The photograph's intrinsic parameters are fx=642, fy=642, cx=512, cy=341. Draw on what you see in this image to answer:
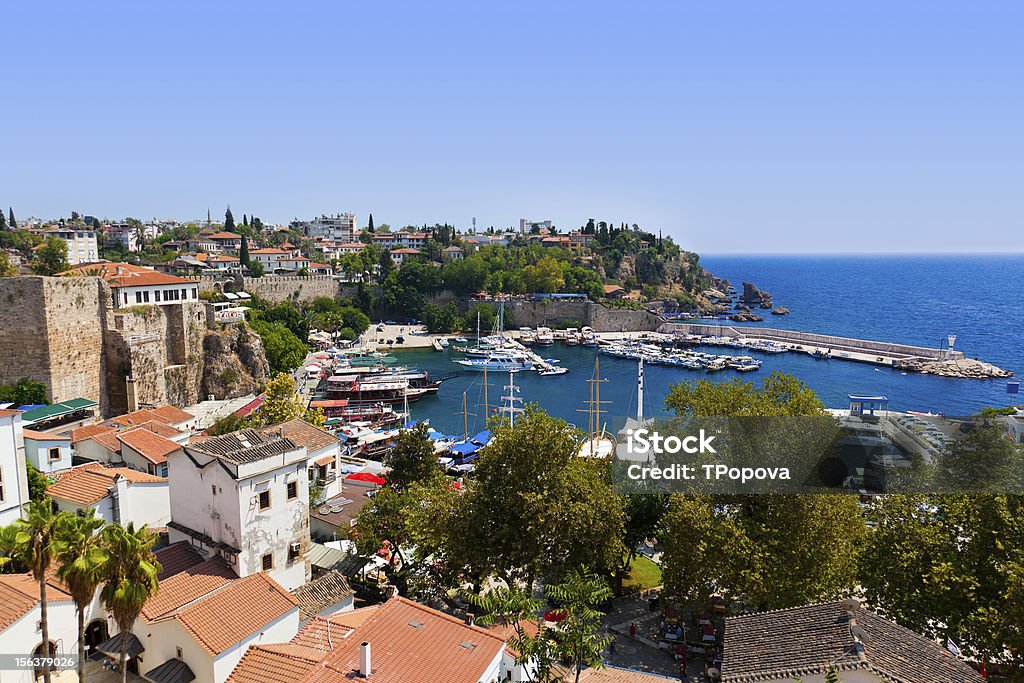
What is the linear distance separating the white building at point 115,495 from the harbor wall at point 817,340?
67.0 m

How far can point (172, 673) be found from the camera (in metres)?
11.7

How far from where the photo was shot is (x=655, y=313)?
8738cm

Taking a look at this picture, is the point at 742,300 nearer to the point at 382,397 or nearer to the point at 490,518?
the point at 382,397

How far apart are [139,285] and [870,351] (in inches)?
2625

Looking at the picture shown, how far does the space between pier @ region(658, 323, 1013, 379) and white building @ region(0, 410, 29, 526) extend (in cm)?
6569

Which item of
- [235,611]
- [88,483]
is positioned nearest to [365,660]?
[235,611]

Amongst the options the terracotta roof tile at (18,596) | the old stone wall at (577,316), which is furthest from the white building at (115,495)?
the old stone wall at (577,316)

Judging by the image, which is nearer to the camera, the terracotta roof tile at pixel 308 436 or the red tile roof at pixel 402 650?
the red tile roof at pixel 402 650

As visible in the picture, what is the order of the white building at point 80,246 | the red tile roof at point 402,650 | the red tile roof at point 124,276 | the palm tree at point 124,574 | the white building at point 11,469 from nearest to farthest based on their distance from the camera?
the palm tree at point 124,574
the red tile roof at point 402,650
the white building at point 11,469
the red tile roof at point 124,276
the white building at point 80,246

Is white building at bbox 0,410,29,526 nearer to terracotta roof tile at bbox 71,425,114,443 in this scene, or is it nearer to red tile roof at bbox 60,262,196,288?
terracotta roof tile at bbox 71,425,114,443

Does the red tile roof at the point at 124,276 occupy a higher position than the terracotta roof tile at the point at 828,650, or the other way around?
the red tile roof at the point at 124,276

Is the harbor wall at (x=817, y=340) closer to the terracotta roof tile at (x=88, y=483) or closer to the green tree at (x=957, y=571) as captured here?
the green tree at (x=957, y=571)

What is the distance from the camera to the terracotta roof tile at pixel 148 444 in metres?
20.1

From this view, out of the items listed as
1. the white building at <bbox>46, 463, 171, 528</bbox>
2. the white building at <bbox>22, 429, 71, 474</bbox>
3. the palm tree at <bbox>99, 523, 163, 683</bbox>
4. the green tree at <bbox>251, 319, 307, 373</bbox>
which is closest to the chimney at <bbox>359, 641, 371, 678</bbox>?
the palm tree at <bbox>99, 523, 163, 683</bbox>
